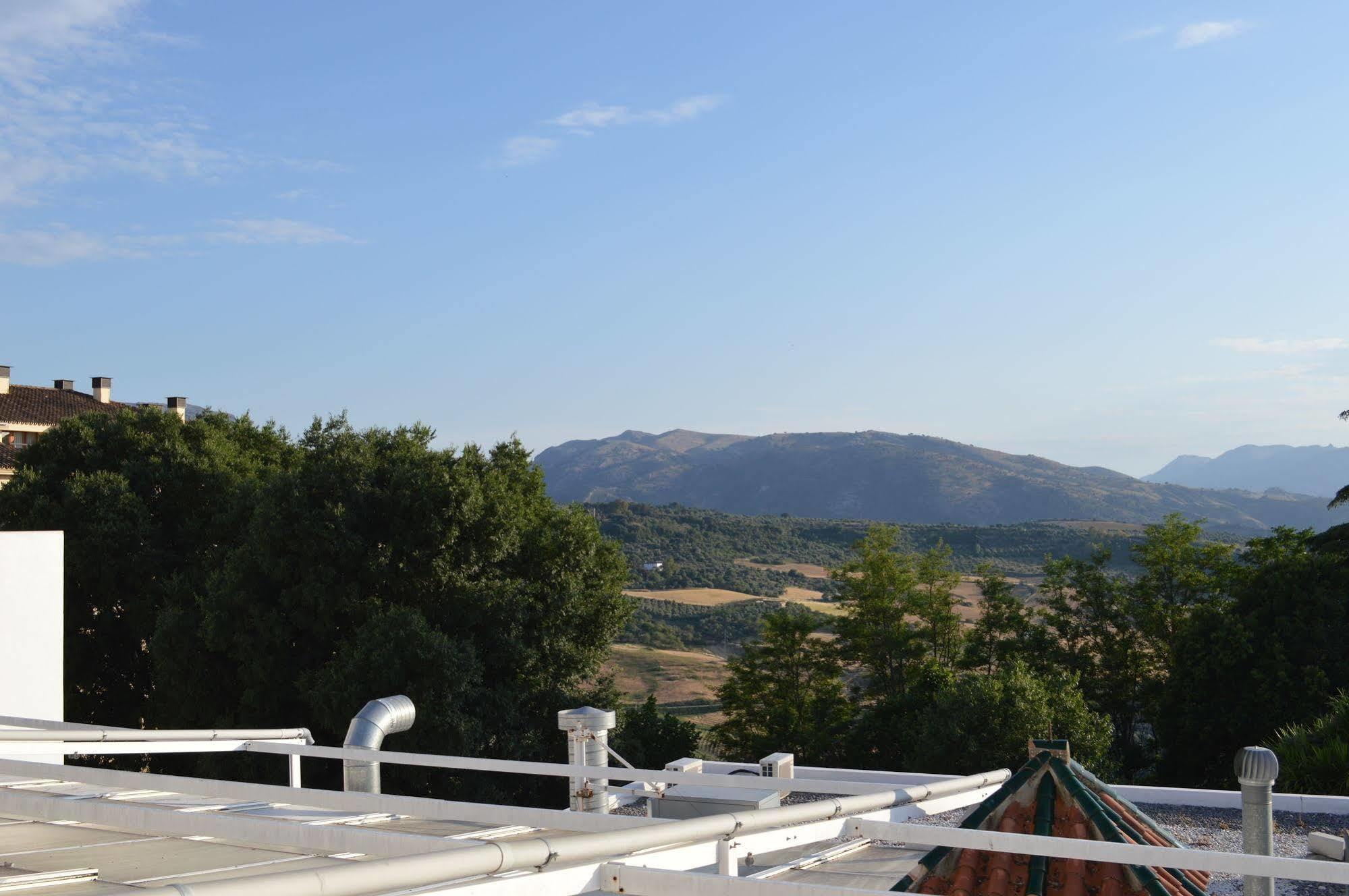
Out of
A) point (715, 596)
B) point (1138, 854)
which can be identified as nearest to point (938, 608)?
point (715, 596)

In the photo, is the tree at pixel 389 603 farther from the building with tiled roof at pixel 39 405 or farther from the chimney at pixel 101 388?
the chimney at pixel 101 388

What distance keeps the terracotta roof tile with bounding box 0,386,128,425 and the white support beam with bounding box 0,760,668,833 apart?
45696mm

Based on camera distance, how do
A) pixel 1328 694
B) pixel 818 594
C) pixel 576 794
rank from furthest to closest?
pixel 818 594
pixel 1328 694
pixel 576 794

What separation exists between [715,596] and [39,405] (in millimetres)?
35765

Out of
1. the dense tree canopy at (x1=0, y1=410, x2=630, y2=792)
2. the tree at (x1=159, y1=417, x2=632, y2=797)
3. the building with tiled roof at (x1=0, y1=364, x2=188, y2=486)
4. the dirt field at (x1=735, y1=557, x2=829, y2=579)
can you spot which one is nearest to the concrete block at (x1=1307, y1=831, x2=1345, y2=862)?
the dense tree canopy at (x1=0, y1=410, x2=630, y2=792)

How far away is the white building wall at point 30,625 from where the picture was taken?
33.6 feet

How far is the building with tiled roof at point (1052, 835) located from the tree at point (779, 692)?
81.3 ft

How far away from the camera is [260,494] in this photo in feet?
74.1

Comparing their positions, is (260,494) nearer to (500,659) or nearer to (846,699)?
(500,659)

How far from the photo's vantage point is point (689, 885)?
2.47 m

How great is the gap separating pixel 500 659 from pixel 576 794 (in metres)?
14.1

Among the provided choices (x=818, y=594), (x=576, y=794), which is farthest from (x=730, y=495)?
(x=576, y=794)

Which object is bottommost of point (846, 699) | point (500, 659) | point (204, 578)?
point (846, 699)

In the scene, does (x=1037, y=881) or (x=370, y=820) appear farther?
(x=370, y=820)
